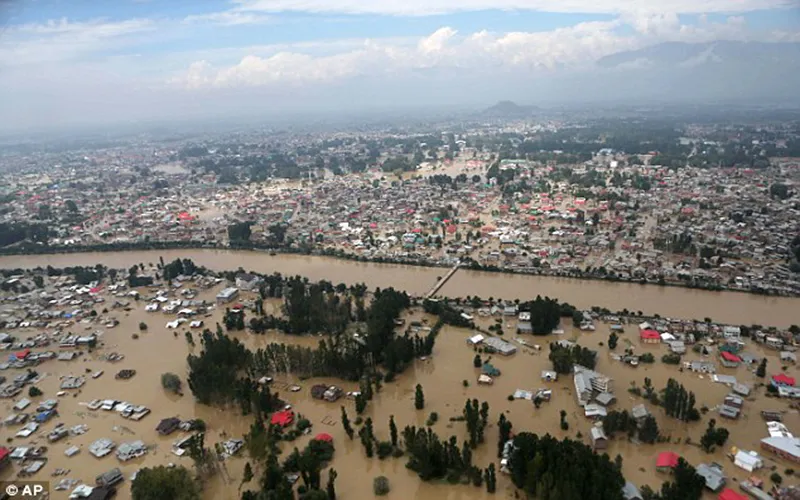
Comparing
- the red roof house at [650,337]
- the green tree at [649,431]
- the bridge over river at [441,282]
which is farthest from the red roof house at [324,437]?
the red roof house at [650,337]

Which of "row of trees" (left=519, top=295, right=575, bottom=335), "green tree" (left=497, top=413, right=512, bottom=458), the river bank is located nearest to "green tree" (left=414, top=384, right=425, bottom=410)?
"green tree" (left=497, top=413, right=512, bottom=458)

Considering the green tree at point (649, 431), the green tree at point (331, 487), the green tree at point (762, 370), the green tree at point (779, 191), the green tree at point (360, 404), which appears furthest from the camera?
the green tree at point (779, 191)

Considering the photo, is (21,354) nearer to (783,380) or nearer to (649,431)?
(649,431)

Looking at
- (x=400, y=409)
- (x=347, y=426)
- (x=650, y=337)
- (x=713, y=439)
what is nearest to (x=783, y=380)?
(x=650, y=337)

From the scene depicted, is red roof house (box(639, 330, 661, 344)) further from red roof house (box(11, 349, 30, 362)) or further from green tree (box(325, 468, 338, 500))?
red roof house (box(11, 349, 30, 362))

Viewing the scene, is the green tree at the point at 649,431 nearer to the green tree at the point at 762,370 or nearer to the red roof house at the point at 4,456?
the green tree at the point at 762,370

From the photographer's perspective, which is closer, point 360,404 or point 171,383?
point 360,404
